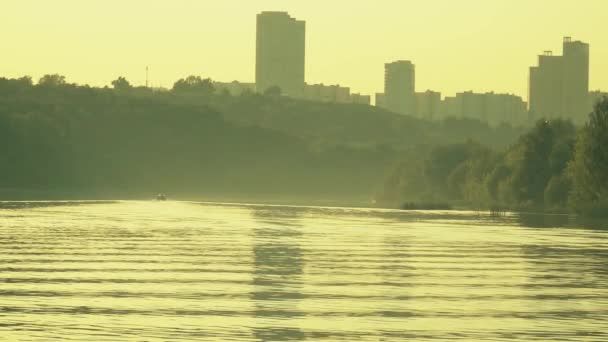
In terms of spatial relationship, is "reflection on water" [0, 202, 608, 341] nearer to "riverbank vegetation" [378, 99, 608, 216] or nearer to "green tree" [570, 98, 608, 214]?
"green tree" [570, 98, 608, 214]

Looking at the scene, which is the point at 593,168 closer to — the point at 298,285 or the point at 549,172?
the point at 549,172

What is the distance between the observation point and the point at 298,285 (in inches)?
2036

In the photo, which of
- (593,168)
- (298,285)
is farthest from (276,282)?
(593,168)

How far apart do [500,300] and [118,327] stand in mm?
13985

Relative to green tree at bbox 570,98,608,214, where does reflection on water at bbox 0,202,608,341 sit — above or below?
below

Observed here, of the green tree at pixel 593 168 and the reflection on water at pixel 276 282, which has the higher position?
the green tree at pixel 593 168

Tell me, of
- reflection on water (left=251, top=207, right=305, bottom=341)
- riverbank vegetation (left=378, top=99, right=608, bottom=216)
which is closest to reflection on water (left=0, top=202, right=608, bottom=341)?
reflection on water (left=251, top=207, right=305, bottom=341)

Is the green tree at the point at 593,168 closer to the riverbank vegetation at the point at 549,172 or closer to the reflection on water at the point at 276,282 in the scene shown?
the riverbank vegetation at the point at 549,172

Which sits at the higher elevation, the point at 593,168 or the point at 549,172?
the point at 593,168

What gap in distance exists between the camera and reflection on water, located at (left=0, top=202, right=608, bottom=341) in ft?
127

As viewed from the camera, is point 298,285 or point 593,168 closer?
point 298,285

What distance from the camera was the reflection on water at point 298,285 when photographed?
3878 centimetres

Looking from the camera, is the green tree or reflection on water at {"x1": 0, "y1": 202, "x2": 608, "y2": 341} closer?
reflection on water at {"x1": 0, "y1": 202, "x2": 608, "y2": 341}

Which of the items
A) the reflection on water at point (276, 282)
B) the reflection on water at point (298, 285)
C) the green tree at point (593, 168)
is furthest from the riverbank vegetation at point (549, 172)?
the reflection on water at point (276, 282)
